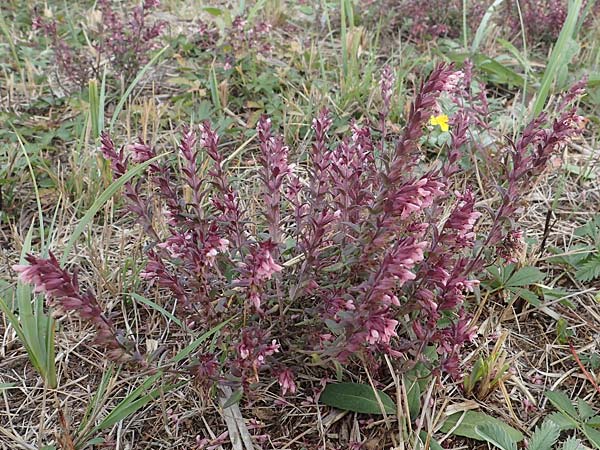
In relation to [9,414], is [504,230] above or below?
above

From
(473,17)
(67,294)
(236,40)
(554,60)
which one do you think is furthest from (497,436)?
(473,17)

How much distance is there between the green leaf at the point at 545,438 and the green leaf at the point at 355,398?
41 cm

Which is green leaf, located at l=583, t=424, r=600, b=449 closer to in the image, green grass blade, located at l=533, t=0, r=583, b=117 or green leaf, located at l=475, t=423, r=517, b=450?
green leaf, located at l=475, t=423, r=517, b=450

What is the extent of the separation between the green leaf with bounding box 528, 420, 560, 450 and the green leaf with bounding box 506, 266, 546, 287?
63cm

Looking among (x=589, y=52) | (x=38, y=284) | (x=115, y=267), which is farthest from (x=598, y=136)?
(x=38, y=284)

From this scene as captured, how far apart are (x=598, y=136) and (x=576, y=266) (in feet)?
3.71

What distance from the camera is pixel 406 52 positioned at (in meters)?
3.94

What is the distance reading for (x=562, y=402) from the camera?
1902 mm

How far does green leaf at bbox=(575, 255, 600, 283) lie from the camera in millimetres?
2311

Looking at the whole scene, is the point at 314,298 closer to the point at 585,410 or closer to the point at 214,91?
the point at 585,410

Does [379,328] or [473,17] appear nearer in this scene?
[379,328]

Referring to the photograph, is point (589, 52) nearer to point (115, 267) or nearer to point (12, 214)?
point (115, 267)

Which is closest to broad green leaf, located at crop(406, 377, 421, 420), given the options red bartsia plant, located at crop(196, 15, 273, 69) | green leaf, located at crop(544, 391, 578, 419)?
green leaf, located at crop(544, 391, 578, 419)

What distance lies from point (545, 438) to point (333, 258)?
803 mm
